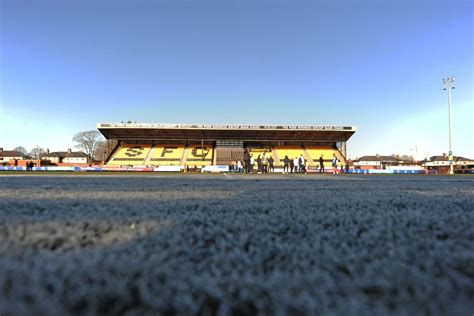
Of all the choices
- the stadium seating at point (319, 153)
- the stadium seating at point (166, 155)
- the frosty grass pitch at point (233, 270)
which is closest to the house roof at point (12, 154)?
the stadium seating at point (166, 155)

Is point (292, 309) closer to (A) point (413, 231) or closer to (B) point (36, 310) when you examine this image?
(B) point (36, 310)

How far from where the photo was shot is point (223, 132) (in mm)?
38844

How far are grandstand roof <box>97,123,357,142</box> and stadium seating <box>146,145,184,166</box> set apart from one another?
131 cm

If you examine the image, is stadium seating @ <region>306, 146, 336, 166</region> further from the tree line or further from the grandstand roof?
the tree line

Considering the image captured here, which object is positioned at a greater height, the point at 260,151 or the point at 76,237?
the point at 260,151

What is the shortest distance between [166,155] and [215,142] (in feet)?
23.1

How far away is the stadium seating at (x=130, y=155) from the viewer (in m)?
36.3

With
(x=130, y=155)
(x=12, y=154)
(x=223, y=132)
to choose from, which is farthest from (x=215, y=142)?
(x=12, y=154)

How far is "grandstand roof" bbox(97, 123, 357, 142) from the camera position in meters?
37.7

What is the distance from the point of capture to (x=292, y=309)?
16.4 inches

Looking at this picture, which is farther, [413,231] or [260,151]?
[260,151]

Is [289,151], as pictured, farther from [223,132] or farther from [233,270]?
[233,270]

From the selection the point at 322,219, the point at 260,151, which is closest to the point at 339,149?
the point at 260,151

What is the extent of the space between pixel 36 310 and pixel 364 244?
2.29 feet
